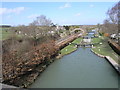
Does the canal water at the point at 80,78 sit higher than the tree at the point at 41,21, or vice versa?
the tree at the point at 41,21

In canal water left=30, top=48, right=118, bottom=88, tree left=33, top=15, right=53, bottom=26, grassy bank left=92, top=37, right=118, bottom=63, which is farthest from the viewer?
tree left=33, top=15, right=53, bottom=26

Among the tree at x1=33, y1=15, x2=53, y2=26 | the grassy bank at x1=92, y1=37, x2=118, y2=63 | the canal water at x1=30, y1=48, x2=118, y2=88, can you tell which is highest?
the tree at x1=33, y1=15, x2=53, y2=26

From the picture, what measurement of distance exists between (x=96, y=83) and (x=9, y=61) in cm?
508

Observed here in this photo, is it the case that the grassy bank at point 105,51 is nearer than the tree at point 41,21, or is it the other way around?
the grassy bank at point 105,51

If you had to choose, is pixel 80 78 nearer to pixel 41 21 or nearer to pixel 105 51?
pixel 105 51

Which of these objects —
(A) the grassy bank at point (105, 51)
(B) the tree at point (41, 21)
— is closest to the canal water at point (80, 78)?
(A) the grassy bank at point (105, 51)

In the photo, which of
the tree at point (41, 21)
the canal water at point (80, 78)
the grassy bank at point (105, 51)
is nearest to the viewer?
the canal water at point (80, 78)

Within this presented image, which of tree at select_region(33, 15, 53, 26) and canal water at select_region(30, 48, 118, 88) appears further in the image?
tree at select_region(33, 15, 53, 26)

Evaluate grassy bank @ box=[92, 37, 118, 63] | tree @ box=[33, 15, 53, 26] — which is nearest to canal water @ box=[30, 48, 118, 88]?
grassy bank @ box=[92, 37, 118, 63]

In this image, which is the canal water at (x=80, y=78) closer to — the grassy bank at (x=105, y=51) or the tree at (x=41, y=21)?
the grassy bank at (x=105, y=51)

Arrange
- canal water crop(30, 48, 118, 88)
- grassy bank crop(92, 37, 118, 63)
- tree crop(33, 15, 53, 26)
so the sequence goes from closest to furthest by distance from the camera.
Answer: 1. canal water crop(30, 48, 118, 88)
2. grassy bank crop(92, 37, 118, 63)
3. tree crop(33, 15, 53, 26)

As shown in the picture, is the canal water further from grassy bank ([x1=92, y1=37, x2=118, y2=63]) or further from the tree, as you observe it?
the tree

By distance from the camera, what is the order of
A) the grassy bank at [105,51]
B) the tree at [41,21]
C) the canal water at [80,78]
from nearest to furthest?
the canal water at [80,78]
the grassy bank at [105,51]
the tree at [41,21]

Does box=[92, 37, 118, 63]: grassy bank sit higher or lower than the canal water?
higher
